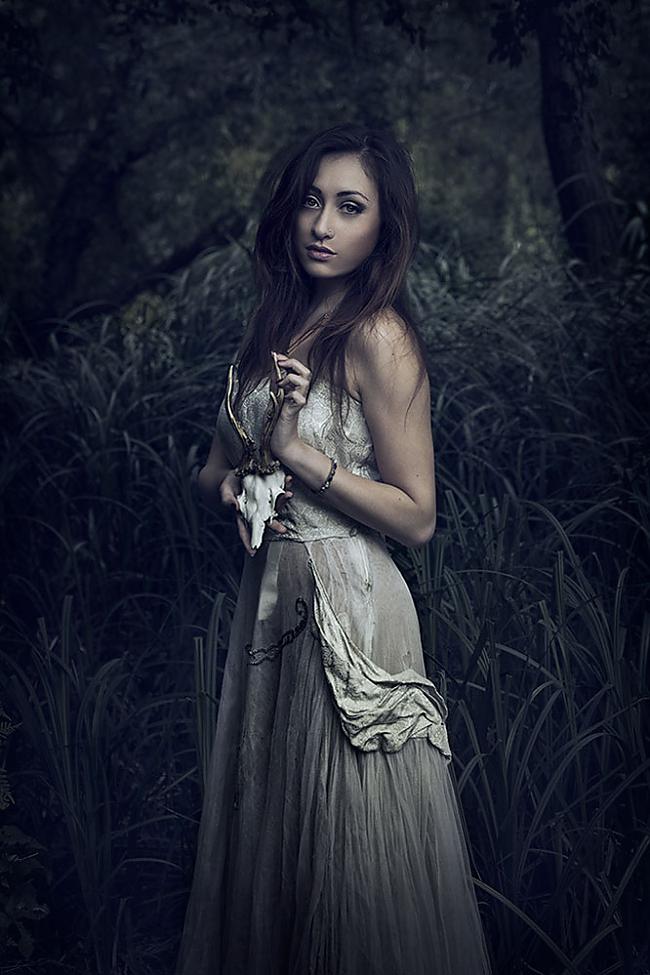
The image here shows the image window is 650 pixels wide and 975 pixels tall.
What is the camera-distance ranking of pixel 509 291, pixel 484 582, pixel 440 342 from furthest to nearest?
pixel 509 291 → pixel 440 342 → pixel 484 582

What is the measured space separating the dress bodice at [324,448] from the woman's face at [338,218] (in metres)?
0.25

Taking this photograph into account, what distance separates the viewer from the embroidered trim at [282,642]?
2.17m

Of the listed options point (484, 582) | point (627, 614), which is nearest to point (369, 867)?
point (484, 582)

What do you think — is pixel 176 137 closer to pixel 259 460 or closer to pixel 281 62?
pixel 281 62

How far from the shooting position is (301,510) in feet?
7.23

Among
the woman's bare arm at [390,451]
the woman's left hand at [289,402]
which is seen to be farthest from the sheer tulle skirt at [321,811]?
the woman's left hand at [289,402]

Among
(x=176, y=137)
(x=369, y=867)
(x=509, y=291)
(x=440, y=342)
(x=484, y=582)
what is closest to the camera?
(x=369, y=867)

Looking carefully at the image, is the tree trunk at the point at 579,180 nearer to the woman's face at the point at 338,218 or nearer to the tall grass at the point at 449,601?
the tall grass at the point at 449,601

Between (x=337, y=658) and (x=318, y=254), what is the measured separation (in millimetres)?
784

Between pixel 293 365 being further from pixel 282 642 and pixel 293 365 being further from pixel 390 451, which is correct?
pixel 282 642

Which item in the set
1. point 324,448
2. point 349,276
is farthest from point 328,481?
point 349,276

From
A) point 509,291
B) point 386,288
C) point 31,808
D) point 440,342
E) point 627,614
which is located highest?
point 509,291

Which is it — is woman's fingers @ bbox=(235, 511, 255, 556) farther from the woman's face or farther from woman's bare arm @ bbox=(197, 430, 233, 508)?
the woman's face

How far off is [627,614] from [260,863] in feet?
4.42
